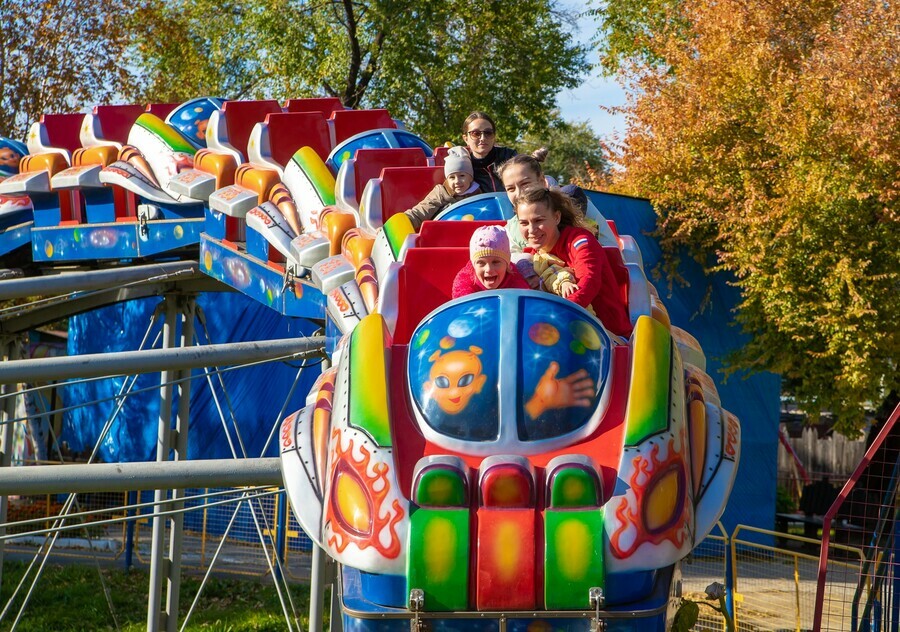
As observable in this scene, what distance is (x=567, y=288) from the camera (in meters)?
4.15

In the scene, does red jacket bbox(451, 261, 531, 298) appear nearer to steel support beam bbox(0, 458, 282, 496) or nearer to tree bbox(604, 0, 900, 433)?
steel support beam bbox(0, 458, 282, 496)

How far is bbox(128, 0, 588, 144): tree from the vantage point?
16.3 m

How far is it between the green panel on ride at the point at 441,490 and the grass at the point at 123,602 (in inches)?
257

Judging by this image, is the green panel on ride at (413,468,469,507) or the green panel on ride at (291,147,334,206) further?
the green panel on ride at (291,147,334,206)

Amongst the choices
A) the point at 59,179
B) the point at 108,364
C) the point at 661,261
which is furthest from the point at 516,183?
the point at 661,261

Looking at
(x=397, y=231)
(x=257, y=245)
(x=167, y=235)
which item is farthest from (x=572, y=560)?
(x=167, y=235)

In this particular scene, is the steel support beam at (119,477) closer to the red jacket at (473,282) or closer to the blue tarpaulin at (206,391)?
Result: the red jacket at (473,282)

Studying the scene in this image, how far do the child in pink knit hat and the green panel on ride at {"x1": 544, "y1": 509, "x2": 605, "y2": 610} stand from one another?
983 mm

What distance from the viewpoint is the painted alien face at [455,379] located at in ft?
11.5

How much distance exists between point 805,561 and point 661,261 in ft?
11.1

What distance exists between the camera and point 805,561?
11.2 meters

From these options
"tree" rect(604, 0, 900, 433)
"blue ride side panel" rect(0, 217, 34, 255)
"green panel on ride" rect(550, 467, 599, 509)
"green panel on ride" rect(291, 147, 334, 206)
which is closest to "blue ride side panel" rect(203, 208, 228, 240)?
"green panel on ride" rect(291, 147, 334, 206)

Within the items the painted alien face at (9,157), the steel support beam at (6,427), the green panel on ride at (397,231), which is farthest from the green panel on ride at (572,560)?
the painted alien face at (9,157)

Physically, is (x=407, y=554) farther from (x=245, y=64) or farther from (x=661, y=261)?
(x=245, y=64)
